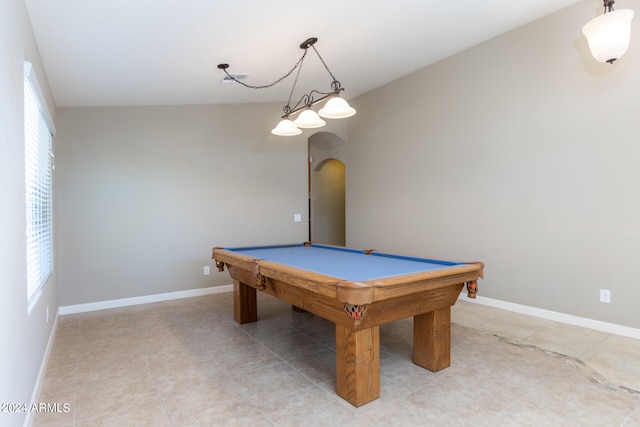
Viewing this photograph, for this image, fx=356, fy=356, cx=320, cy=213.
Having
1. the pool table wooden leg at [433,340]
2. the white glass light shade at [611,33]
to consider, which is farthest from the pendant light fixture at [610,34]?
the pool table wooden leg at [433,340]

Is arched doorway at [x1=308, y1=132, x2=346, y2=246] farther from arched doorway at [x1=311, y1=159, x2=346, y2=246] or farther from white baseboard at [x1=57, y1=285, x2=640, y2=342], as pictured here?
white baseboard at [x1=57, y1=285, x2=640, y2=342]

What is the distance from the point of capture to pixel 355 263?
9.27 feet

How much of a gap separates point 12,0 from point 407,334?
3.55 metres

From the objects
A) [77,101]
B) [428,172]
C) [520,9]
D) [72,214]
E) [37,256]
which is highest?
[520,9]

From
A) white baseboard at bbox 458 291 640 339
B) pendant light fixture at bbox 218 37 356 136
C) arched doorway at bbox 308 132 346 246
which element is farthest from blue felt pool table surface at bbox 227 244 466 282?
arched doorway at bbox 308 132 346 246

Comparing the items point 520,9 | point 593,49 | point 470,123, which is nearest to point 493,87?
point 470,123

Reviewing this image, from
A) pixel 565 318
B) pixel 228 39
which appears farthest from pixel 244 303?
pixel 565 318

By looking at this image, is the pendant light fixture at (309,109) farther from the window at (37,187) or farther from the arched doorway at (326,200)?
the arched doorway at (326,200)

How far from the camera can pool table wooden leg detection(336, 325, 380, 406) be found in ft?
6.79

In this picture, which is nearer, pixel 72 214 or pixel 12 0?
pixel 12 0

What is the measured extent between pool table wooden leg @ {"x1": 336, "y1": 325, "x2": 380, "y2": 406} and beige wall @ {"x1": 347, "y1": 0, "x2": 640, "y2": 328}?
2.46 m

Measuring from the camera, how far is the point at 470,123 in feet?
13.9

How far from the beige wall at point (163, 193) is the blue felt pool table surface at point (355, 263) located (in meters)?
1.47

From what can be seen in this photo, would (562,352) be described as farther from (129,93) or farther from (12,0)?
(129,93)
